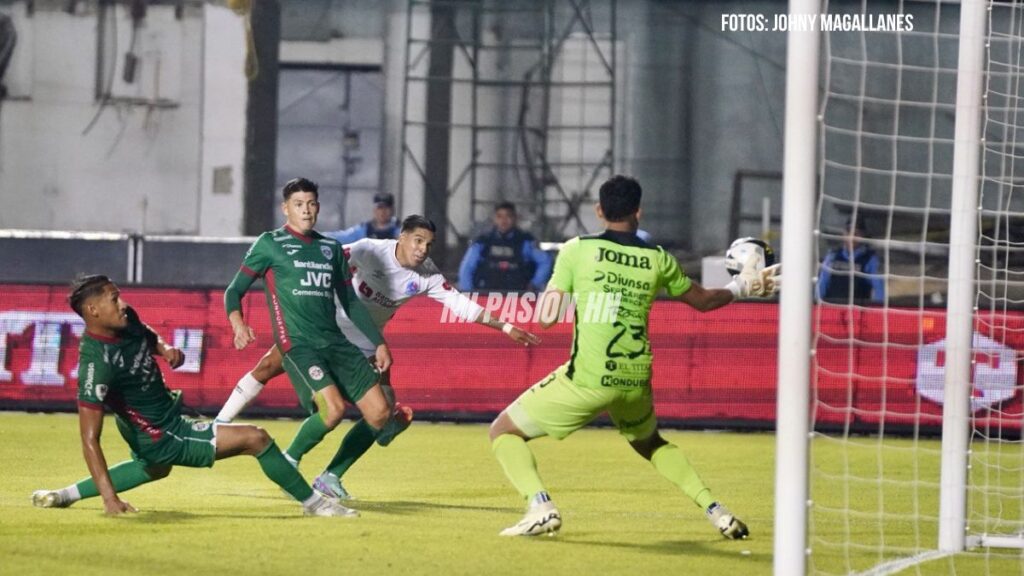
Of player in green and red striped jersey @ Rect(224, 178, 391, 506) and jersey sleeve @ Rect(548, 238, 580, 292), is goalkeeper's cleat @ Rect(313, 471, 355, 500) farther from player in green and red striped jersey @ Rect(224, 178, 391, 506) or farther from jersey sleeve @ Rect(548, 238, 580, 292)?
jersey sleeve @ Rect(548, 238, 580, 292)

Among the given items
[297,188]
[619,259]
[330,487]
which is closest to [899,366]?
[330,487]

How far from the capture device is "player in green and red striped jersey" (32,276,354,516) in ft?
27.9

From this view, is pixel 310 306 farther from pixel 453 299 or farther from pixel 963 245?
pixel 963 245

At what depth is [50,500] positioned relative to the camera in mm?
8906

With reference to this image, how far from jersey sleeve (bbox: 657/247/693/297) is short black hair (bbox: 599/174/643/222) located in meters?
0.27

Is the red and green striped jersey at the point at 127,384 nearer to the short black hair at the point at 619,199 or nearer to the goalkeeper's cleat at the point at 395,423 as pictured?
the goalkeeper's cleat at the point at 395,423

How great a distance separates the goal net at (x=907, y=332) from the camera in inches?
324

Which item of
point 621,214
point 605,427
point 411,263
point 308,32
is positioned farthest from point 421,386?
point 308,32

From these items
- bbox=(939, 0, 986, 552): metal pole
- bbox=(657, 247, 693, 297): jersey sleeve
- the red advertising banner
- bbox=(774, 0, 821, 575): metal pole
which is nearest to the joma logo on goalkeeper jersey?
bbox=(657, 247, 693, 297): jersey sleeve

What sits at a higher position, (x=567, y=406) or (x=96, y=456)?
(x=567, y=406)

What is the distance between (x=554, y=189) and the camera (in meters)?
24.5

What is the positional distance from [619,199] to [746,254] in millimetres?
839

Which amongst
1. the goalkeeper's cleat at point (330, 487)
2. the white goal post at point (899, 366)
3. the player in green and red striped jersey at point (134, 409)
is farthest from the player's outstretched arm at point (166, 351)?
the white goal post at point (899, 366)

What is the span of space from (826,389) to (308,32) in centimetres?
1234
